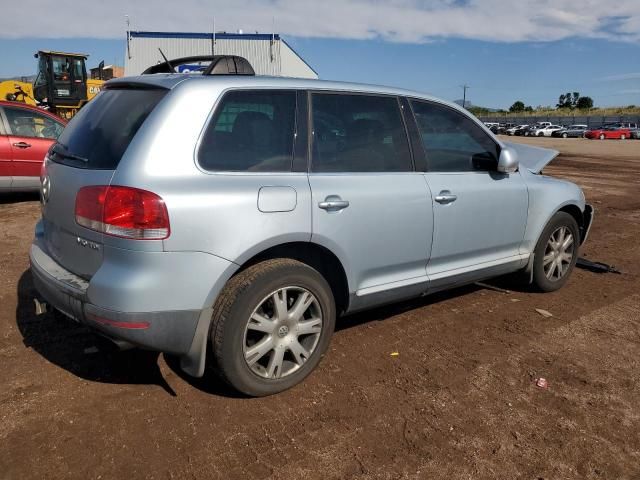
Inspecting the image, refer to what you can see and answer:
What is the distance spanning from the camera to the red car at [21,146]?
27.8 feet

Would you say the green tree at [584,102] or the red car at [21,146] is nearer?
the red car at [21,146]

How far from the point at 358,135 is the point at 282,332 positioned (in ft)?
4.49

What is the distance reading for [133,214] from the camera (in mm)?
2658

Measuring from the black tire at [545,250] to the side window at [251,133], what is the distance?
106 inches

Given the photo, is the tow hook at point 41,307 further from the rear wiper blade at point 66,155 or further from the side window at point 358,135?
the side window at point 358,135

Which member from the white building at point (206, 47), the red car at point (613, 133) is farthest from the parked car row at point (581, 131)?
the white building at point (206, 47)

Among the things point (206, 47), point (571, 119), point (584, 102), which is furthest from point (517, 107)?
point (206, 47)

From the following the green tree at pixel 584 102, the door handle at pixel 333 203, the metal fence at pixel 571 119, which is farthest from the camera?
the green tree at pixel 584 102

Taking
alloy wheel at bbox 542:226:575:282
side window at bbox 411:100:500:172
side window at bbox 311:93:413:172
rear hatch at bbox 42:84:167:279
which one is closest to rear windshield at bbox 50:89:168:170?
rear hatch at bbox 42:84:167:279

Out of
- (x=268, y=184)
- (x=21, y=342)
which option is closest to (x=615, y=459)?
(x=268, y=184)

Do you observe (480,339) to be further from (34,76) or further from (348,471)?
(34,76)

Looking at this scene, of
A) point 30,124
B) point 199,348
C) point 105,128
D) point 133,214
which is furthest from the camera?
point 30,124

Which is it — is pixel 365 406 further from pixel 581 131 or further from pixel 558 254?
pixel 581 131

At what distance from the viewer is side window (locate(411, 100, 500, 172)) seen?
3967mm
